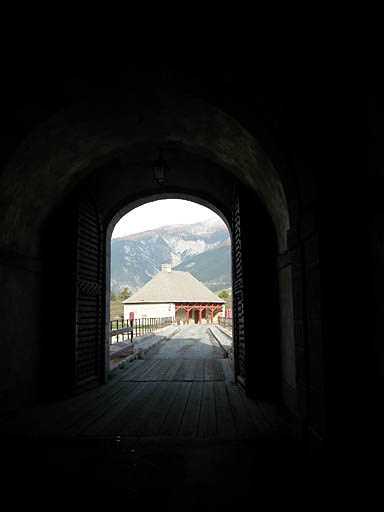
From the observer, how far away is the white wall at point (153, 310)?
128 feet

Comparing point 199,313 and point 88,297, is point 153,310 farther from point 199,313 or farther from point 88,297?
point 88,297

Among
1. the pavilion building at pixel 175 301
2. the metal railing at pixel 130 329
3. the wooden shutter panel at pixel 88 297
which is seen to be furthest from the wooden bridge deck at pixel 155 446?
the pavilion building at pixel 175 301

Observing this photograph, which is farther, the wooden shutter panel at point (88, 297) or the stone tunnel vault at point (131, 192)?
the wooden shutter panel at point (88, 297)

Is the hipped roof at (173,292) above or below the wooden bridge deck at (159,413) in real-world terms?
above

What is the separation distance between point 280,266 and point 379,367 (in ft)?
8.48

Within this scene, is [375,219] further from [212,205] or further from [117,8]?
[212,205]

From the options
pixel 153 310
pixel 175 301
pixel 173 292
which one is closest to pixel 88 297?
pixel 175 301

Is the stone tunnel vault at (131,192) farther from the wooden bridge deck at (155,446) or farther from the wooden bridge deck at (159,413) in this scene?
the wooden bridge deck at (155,446)

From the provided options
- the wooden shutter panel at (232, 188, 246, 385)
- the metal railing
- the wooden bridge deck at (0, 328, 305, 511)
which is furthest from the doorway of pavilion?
the wooden bridge deck at (0, 328, 305, 511)

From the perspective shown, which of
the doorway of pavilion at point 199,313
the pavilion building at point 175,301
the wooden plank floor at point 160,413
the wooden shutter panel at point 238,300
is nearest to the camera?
the wooden plank floor at point 160,413

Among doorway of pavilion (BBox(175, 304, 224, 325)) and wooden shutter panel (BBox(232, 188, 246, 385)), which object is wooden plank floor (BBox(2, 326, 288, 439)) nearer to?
wooden shutter panel (BBox(232, 188, 246, 385))

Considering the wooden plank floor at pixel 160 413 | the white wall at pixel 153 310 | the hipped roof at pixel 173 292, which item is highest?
the hipped roof at pixel 173 292

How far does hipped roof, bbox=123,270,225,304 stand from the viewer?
133 ft

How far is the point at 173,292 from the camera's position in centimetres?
4175
